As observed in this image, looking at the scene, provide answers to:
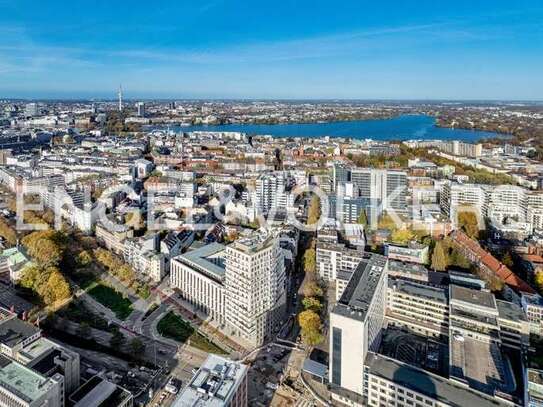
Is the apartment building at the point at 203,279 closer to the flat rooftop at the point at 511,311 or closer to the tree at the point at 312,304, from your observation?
the tree at the point at 312,304

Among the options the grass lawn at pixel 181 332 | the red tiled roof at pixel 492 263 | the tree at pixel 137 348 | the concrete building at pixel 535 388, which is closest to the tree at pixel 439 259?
the red tiled roof at pixel 492 263

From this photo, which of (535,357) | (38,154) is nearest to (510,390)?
(535,357)

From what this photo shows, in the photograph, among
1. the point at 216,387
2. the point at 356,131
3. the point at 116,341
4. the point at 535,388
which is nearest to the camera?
the point at 216,387

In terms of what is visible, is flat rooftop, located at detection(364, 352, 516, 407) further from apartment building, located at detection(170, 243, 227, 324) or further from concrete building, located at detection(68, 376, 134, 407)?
concrete building, located at detection(68, 376, 134, 407)

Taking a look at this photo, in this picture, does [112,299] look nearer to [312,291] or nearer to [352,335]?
[312,291]

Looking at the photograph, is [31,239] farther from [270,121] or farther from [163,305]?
[270,121]

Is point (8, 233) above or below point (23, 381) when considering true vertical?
above

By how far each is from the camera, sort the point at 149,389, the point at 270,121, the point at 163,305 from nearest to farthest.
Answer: the point at 149,389, the point at 163,305, the point at 270,121

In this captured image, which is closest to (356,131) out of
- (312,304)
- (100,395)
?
(312,304)
